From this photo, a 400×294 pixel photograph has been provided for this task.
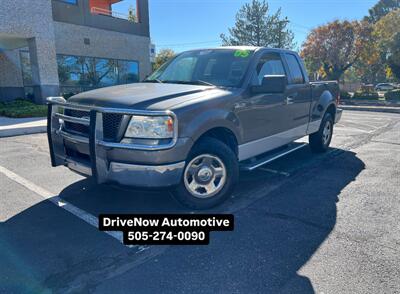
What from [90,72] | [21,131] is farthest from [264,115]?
[90,72]

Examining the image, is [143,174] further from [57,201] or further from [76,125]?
[57,201]

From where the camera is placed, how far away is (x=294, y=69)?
5398 millimetres

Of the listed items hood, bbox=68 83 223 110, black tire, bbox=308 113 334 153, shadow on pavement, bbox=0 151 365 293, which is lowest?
shadow on pavement, bbox=0 151 365 293

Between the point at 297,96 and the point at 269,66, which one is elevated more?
the point at 269,66

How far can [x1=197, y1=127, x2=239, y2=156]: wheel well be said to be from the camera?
379 centimetres

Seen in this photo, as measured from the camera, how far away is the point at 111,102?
323cm

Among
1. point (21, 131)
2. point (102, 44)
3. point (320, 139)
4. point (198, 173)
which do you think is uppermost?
point (102, 44)

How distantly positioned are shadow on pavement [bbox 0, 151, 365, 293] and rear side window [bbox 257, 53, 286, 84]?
1794 mm

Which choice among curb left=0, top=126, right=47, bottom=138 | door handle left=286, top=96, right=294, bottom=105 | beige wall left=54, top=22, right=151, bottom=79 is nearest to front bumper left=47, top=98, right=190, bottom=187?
door handle left=286, top=96, right=294, bottom=105

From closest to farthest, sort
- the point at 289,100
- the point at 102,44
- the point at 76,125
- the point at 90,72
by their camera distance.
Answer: the point at 76,125
the point at 289,100
the point at 90,72
the point at 102,44

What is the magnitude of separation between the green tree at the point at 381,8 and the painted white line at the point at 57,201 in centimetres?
6526

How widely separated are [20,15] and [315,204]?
1478 cm

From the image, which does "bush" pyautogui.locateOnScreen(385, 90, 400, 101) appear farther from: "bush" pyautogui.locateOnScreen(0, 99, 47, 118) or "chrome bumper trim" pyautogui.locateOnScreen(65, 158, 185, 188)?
"chrome bumper trim" pyautogui.locateOnScreen(65, 158, 185, 188)

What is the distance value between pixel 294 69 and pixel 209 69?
1805 mm
